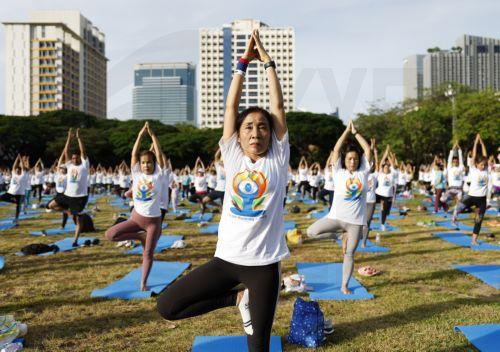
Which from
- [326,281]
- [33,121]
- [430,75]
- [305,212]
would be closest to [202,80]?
[430,75]

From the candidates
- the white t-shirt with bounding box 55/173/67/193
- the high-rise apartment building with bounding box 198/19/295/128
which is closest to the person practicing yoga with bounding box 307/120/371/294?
the white t-shirt with bounding box 55/173/67/193

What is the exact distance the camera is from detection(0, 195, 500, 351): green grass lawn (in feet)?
15.5

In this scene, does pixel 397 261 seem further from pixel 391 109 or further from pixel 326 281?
pixel 391 109

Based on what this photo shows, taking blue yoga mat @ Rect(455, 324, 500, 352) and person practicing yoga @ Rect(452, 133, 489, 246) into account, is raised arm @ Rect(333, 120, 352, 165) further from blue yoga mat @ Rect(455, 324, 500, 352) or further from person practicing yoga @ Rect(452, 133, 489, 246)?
person practicing yoga @ Rect(452, 133, 489, 246)

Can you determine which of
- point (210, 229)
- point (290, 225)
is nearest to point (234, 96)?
point (210, 229)

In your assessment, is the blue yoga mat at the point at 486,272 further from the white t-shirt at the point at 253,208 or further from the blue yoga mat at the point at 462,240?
the white t-shirt at the point at 253,208

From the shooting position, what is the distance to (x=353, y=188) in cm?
647

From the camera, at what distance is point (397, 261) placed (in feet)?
28.8

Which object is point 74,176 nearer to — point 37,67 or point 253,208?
point 253,208

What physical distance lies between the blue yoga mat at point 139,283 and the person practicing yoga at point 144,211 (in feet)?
0.66

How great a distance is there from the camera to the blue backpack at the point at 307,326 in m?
4.50

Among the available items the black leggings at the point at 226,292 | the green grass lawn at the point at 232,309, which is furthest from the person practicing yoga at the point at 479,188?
the black leggings at the point at 226,292

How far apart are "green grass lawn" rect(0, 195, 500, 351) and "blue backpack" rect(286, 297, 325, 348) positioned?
0.13m

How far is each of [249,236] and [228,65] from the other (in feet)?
553
